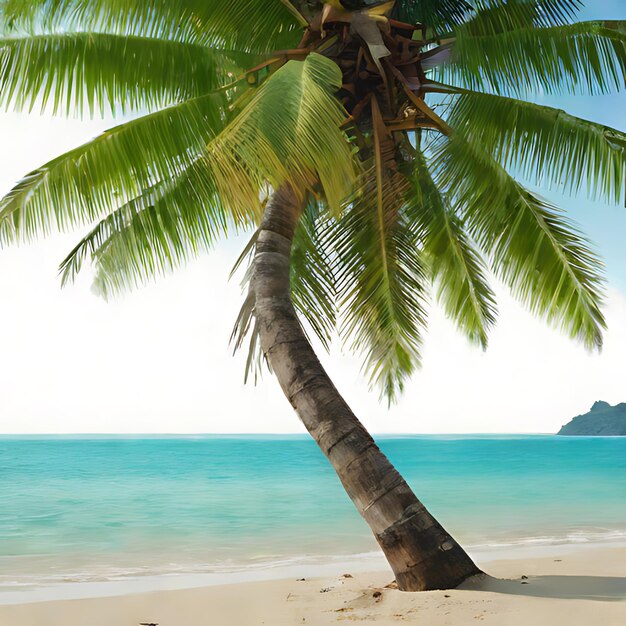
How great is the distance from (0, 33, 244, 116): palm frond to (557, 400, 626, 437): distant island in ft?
293

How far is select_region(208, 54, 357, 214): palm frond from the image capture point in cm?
477

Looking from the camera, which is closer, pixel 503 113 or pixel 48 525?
pixel 503 113

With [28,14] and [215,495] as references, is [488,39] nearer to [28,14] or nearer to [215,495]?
[28,14]

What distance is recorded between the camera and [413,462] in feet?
149

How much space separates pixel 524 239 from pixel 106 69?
4.21 m

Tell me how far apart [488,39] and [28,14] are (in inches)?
158

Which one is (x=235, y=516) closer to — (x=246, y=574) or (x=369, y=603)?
(x=246, y=574)

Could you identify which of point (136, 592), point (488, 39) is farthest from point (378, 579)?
point (488, 39)

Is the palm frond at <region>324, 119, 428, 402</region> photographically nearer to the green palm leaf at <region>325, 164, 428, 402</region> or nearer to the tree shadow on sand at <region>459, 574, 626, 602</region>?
the green palm leaf at <region>325, 164, 428, 402</region>

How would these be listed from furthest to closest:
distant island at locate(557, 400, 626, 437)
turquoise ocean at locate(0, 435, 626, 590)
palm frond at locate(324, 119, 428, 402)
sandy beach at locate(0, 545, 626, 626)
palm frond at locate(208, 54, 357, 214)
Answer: distant island at locate(557, 400, 626, 437), turquoise ocean at locate(0, 435, 626, 590), palm frond at locate(324, 119, 428, 402), palm frond at locate(208, 54, 357, 214), sandy beach at locate(0, 545, 626, 626)

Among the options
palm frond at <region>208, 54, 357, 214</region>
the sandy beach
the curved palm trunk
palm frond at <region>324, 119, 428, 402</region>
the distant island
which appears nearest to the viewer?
the sandy beach

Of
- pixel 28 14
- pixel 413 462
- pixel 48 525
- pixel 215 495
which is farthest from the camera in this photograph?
pixel 413 462

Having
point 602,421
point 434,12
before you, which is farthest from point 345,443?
point 602,421

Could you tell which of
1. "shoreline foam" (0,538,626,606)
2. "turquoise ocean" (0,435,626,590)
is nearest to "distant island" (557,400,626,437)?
"turquoise ocean" (0,435,626,590)
